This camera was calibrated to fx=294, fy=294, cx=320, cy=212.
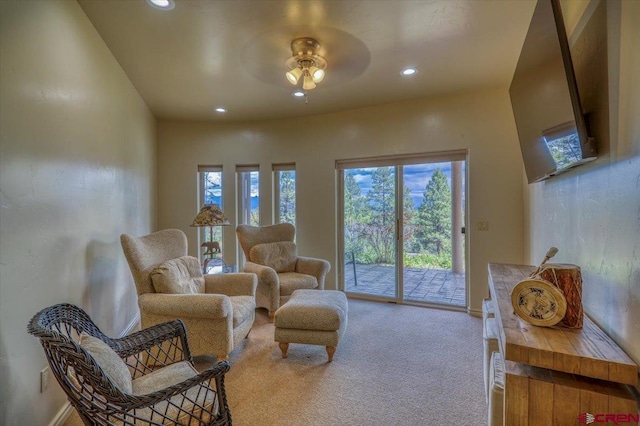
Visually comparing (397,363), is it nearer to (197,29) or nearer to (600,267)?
(600,267)

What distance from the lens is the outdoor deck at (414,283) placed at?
3904 mm

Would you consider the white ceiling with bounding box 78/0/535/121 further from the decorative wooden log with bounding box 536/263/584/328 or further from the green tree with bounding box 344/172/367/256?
the decorative wooden log with bounding box 536/263/584/328

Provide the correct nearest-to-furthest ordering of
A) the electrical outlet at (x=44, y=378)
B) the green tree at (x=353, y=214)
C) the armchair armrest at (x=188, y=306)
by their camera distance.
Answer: the electrical outlet at (x=44, y=378)
the armchair armrest at (x=188, y=306)
the green tree at (x=353, y=214)

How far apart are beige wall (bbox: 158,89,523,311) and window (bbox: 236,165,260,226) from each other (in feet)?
0.45

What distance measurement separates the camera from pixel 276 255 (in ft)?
13.1

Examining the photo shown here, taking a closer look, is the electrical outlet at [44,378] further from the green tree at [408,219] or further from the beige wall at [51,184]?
the green tree at [408,219]

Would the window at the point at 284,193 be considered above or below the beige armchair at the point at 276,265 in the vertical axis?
above

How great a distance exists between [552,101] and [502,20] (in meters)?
1.18

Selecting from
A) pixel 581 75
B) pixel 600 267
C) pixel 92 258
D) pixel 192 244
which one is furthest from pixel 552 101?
pixel 192 244

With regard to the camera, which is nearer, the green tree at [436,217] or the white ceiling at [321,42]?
the white ceiling at [321,42]

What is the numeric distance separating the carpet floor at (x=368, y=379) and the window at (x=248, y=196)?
6.83 ft

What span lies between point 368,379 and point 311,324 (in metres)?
0.60

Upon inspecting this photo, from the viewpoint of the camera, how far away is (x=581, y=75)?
4.63ft

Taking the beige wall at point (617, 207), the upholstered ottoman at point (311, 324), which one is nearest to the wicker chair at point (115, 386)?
the upholstered ottoman at point (311, 324)
